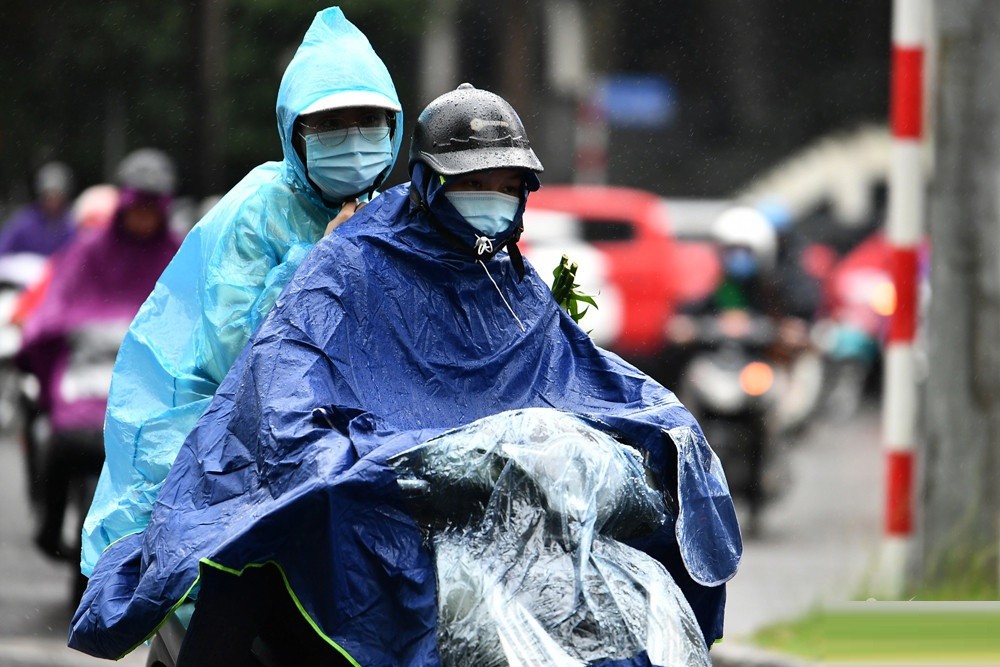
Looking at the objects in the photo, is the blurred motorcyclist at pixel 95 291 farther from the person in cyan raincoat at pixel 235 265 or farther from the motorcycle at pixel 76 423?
the person in cyan raincoat at pixel 235 265

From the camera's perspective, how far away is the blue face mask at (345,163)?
488 centimetres

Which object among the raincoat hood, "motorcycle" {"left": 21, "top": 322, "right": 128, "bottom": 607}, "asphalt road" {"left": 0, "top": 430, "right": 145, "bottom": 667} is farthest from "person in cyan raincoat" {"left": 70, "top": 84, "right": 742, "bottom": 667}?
"motorcycle" {"left": 21, "top": 322, "right": 128, "bottom": 607}

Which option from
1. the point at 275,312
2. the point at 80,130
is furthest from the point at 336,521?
the point at 80,130

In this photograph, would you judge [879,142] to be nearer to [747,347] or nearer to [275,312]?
Answer: [747,347]

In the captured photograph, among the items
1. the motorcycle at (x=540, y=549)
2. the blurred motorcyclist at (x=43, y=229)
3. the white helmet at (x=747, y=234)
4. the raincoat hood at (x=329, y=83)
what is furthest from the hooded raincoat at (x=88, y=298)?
the blurred motorcyclist at (x=43, y=229)

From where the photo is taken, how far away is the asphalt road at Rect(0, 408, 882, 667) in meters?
8.35

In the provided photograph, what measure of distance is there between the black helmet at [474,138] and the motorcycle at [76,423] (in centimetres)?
497

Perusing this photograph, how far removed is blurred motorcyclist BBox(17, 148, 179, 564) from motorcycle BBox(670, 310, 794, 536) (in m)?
4.05

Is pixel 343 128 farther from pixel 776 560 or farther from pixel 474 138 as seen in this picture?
pixel 776 560

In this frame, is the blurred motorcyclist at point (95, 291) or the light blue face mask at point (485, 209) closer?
the light blue face mask at point (485, 209)

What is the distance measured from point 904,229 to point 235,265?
13.3ft

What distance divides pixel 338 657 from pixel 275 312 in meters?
0.74

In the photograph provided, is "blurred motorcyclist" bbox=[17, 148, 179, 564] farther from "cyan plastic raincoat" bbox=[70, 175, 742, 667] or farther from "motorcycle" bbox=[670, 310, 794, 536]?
"cyan plastic raincoat" bbox=[70, 175, 742, 667]

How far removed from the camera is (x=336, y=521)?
360 centimetres
